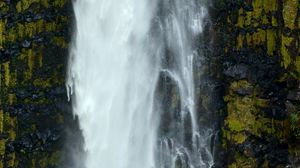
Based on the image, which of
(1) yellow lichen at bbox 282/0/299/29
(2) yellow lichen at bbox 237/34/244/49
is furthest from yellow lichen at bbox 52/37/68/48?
(1) yellow lichen at bbox 282/0/299/29

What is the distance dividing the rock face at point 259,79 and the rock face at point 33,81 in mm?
8326

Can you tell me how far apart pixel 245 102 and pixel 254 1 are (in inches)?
197

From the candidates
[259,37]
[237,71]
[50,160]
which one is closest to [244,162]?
Answer: [237,71]

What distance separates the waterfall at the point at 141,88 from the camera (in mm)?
27562

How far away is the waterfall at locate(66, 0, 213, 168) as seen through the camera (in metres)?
27.6

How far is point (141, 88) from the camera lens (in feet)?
92.1

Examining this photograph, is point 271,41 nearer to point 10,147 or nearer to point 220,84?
point 220,84

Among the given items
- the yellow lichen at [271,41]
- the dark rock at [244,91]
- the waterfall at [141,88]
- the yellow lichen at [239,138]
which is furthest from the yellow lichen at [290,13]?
the yellow lichen at [239,138]

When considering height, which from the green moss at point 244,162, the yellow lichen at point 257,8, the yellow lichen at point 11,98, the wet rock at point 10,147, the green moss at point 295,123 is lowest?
the green moss at point 244,162

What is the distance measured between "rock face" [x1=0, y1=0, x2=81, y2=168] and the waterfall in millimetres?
1347

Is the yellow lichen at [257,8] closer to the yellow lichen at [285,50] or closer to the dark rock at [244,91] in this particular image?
the yellow lichen at [285,50]

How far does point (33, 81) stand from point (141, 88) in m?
5.76

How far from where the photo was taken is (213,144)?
2758cm

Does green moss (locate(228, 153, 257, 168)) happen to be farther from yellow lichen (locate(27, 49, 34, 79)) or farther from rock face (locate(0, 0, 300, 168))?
yellow lichen (locate(27, 49, 34, 79))
